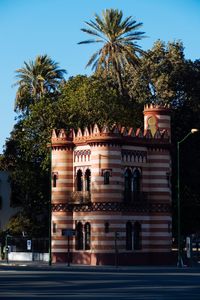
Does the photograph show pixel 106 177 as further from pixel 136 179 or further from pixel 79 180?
pixel 79 180

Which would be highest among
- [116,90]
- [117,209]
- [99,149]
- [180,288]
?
[116,90]

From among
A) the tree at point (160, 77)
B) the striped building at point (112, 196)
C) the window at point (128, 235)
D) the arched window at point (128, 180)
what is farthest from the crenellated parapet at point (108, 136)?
the tree at point (160, 77)

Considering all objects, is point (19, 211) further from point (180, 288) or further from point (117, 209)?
point (180, 288)

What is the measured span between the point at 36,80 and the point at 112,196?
123 feet

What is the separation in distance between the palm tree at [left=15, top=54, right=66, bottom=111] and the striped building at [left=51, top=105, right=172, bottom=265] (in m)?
29.6

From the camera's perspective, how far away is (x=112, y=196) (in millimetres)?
62094

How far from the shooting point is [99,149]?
62.3 meters

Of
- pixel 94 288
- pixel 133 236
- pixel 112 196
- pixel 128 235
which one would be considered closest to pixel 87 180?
pixel 112 196

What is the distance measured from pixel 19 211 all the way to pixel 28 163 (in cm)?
1034

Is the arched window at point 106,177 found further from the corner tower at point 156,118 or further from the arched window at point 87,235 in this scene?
the corner tower at point 156,118

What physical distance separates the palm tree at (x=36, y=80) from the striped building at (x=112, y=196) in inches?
1164

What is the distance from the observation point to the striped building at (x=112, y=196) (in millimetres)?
62125

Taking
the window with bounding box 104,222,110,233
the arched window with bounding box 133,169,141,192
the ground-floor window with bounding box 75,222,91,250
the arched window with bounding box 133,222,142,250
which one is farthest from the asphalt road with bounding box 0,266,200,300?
the arched window with bounding box 133,169,141,192

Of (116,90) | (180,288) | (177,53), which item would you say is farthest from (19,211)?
(180,288)
